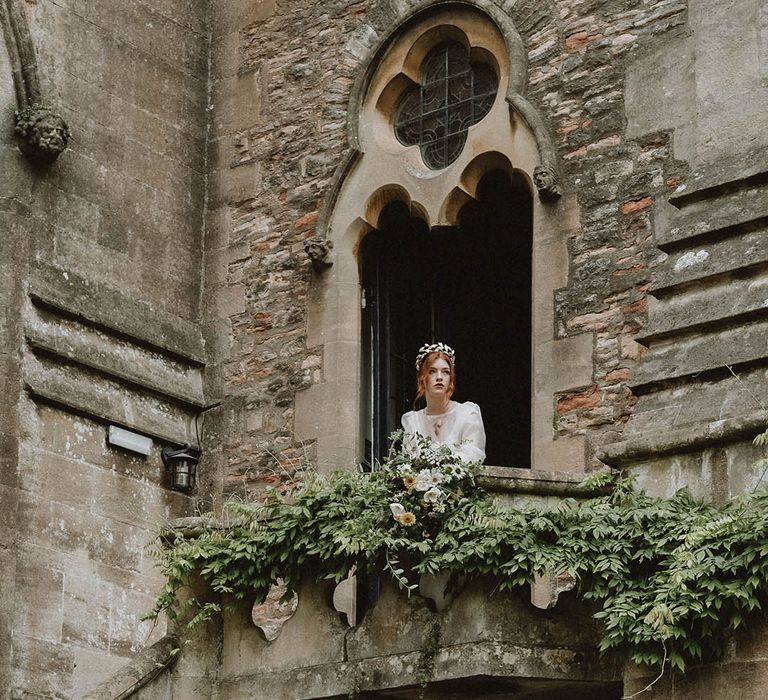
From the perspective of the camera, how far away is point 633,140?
13.4 metres

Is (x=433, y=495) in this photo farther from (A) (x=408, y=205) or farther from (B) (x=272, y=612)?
(A) (x=408, y=205)

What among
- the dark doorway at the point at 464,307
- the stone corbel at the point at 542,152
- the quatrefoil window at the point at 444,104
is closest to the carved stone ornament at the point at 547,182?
the stone corbel at the point at 542,152

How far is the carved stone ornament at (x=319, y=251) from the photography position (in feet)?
48.9

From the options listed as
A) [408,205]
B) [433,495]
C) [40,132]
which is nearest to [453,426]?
[433,495]

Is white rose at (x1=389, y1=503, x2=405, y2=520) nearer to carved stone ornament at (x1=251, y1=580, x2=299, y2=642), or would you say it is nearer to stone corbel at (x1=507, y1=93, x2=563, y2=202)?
carved stone ornament at (x1=251, y1=580, x2=299, y2=642)

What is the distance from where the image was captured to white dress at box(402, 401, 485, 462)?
1166 cm

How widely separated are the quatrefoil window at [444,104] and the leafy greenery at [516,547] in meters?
4.09

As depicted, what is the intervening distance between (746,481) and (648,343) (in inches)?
57.5

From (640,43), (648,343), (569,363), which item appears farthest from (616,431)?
(640,43)

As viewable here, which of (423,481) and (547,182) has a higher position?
(547,182)

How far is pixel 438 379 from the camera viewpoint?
11875 mm

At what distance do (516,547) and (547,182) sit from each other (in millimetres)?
3960

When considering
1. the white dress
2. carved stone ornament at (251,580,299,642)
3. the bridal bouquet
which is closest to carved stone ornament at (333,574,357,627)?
carved stone ornament at (251,580,299,642)

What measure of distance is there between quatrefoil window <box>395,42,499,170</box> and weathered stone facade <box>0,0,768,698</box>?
0.35 meters
